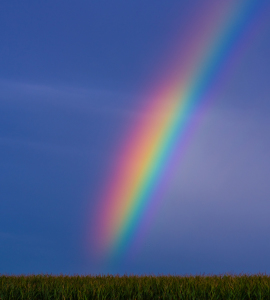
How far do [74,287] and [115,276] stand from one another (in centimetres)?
402

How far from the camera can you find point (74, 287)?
1095cm

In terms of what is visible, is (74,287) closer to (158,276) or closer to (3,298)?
(3,298)

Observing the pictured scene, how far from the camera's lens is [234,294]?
10.4 metres

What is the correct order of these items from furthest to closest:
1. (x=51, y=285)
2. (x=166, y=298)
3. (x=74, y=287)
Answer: (x=51, y=285) < (x=74, y=287) < (x=166, y=298)

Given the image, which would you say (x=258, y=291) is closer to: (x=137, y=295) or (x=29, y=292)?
(x=137, y=295)

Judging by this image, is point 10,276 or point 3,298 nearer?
point 3,298

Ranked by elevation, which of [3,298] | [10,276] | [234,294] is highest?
[10,276]

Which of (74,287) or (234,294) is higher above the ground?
(74,287)

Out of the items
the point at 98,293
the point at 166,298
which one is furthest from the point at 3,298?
the point at 166,298

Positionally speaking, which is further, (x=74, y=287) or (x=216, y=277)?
(x=216, y=277)

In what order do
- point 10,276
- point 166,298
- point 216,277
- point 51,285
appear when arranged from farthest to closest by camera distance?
point 10,276
point 216,277
point 51,285
point 166,298

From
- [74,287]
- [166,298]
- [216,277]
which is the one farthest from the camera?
[216,277]

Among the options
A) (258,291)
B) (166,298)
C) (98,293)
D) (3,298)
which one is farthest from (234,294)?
(3,298)

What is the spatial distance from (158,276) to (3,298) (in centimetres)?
578
